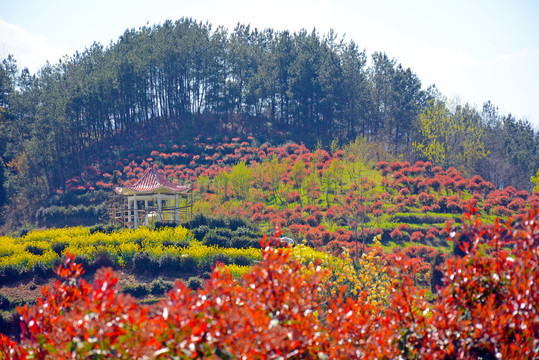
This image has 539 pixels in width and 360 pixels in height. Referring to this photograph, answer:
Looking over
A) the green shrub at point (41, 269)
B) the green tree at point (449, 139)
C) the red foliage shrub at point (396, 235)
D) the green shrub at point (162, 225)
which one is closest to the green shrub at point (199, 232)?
the green shrub at point (162, 225)

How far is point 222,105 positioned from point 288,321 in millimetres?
42213

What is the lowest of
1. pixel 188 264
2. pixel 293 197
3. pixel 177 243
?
pixel 188 264

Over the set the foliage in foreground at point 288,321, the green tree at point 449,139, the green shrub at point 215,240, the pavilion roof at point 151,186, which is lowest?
the green shrub at point 215,240

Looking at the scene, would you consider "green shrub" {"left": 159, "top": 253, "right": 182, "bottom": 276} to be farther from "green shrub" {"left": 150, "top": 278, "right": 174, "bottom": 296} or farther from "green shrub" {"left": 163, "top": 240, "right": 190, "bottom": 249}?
"green shrub" {"left": 150, "top": 278, "right": 174, "bottom": 296}

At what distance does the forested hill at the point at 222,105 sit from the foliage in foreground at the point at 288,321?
1401 inches

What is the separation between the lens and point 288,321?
10.6ft

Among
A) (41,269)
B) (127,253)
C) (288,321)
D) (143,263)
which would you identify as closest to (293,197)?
(127,253)

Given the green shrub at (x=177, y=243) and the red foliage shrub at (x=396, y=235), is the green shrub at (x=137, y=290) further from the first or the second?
the red foliage shrub at (x=396, y=235)

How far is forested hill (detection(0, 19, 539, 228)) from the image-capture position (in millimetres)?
39375

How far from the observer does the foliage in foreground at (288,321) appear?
302cm

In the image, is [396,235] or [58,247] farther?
[396,235]

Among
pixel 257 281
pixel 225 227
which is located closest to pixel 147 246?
pixel 225 227

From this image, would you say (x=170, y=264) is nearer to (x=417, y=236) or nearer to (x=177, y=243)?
(x=177, y=243)

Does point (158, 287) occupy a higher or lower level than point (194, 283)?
lower
